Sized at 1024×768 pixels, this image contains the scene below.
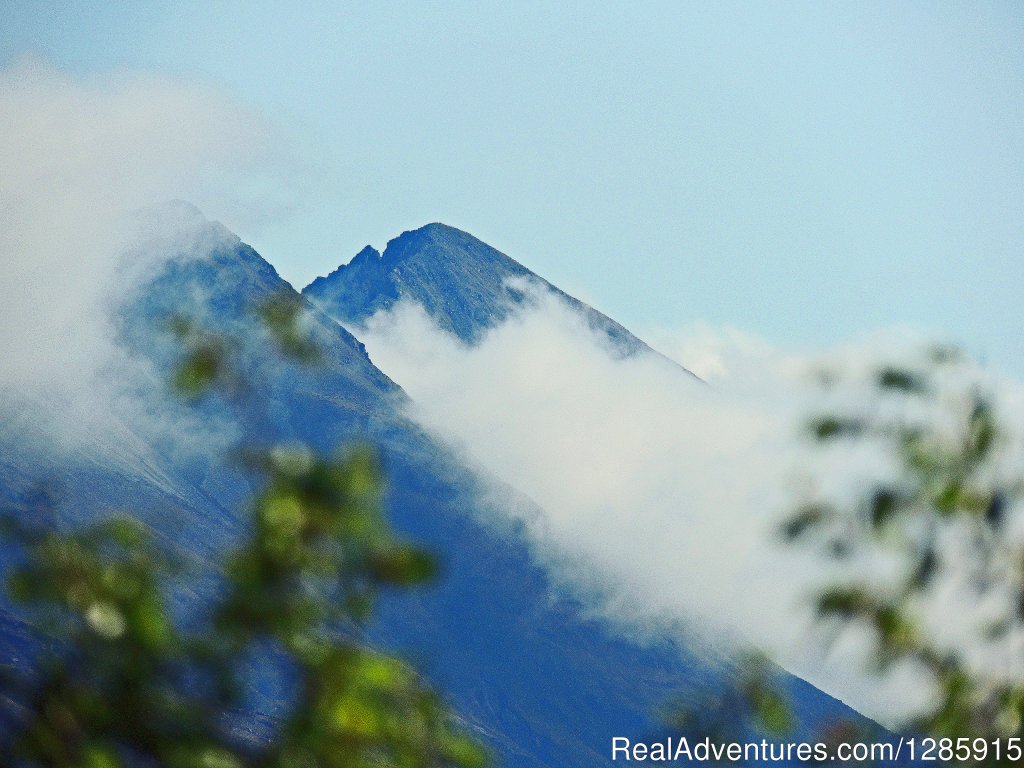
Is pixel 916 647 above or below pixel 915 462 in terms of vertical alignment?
below

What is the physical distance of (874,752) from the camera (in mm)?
8391

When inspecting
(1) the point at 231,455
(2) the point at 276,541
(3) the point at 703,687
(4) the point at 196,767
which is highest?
(3) the point at 703,687

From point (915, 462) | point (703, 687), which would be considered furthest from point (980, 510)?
point (703, 687)

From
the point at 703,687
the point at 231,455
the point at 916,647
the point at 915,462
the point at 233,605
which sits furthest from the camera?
the point at 703,687

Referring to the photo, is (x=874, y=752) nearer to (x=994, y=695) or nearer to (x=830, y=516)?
(x=994, y=695)

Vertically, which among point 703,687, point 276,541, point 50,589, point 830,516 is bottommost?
point 50,589

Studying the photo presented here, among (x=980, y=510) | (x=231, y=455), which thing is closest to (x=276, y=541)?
(x=231, y=455)

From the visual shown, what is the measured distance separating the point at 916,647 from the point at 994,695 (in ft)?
1.96

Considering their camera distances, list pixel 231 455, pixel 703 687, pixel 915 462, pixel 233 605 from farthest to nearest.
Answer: pixel 703 687, pixel 915 462, pixel 231 455, pixel 233 605

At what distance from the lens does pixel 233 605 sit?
16.4ft

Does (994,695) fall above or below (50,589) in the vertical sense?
above

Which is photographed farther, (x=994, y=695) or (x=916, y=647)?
(x=916, y=647)

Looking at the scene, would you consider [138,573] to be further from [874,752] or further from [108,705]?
[874,752]

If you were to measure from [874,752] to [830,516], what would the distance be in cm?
225
